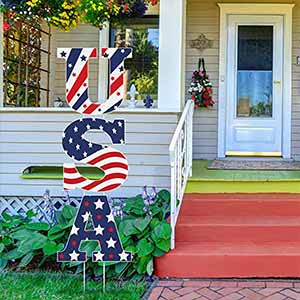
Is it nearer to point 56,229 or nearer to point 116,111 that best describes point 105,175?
point 56,229

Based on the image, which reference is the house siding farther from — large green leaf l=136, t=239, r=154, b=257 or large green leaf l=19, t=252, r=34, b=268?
large green leaf l=19, t=252, r=34, b=268

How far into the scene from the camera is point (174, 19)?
4.01 metres

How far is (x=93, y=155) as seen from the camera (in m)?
3.14

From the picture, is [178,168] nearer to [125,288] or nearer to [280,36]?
[125,288]

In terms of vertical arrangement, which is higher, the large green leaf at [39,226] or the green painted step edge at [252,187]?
the green painted step edge at [252,187]

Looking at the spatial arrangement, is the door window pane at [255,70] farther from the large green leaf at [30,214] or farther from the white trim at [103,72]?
the large green leaf at [30,214]

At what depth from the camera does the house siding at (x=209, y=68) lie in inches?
223

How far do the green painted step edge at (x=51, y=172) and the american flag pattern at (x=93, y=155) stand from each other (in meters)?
1.05

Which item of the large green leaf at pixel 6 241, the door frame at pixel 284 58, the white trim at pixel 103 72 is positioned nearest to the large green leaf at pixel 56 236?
the large green leaf at pixel 6 241

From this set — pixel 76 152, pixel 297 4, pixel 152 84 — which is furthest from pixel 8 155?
pixel 297 4

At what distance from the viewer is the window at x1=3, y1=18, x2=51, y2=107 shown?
5156 mm

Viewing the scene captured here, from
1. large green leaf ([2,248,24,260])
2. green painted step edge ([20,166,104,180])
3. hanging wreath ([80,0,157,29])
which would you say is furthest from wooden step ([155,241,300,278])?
hanging wreath ([80,0,157,29])

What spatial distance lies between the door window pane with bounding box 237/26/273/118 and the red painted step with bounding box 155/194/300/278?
1788 mm

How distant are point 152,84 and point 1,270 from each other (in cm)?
288
